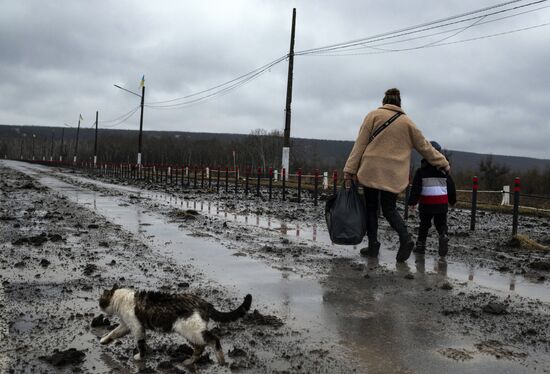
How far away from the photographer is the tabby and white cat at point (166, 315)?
125 inches

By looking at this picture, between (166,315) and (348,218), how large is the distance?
375 centimetres

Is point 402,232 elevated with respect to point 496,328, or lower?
elevated

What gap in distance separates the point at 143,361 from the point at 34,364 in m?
0.63

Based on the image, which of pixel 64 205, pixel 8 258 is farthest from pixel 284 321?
pixel 64 205

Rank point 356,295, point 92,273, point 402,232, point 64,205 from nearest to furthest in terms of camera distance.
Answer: point 356,295 < point 92,273 < point 402,232 < point 64,205

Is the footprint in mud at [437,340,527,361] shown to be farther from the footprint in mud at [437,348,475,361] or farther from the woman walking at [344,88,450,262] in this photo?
the woman walking at [344,88,450,262]

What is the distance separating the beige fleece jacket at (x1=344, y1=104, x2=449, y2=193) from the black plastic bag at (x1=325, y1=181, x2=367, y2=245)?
27 cm

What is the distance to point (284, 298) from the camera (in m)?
4.86

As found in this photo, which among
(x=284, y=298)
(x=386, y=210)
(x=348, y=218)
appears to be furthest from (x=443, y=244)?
(x=284, y=298)

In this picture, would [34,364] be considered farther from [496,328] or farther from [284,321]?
[496,328]

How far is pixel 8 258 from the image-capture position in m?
6.25

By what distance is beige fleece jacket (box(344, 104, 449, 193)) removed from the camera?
646cm

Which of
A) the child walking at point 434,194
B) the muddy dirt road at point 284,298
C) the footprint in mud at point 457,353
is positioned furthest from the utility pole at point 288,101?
the footprint in mud at point 457,353

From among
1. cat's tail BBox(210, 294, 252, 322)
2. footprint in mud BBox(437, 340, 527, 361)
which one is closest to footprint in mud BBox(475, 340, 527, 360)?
footprint in mud BBox(437, 340, 527, 361)
